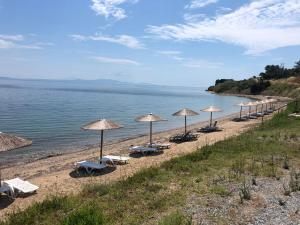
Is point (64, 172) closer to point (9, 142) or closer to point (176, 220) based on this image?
point (9, 142)

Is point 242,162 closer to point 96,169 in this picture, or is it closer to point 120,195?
point 120,195

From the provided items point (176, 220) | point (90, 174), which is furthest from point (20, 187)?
point (176, 220)

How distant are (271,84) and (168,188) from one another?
97653 millimetres

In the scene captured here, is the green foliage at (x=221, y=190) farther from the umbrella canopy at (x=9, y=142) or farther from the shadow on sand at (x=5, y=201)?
the umbrella canopy at (x=9, y=142)

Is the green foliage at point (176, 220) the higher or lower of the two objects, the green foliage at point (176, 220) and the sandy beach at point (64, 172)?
the higher

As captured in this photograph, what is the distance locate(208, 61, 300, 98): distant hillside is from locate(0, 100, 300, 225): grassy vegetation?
242 feet

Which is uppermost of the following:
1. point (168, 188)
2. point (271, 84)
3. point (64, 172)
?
point (271, 84)

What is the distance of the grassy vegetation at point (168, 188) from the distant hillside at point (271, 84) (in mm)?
73821

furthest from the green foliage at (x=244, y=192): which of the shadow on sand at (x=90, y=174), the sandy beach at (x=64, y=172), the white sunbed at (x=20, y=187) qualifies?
the shadow on sand at (x=90, y=174)

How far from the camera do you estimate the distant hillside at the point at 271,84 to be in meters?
91.1

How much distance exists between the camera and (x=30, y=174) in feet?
56.1

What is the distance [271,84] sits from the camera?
102000mm

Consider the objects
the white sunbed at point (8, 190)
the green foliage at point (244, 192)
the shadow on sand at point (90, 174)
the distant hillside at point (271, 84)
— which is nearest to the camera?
the green foliage at point (244, 192)

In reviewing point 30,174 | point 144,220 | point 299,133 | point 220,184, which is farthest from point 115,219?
point 299,133
